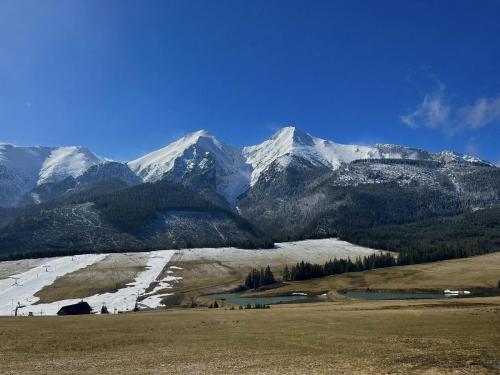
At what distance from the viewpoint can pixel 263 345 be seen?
49.3 m

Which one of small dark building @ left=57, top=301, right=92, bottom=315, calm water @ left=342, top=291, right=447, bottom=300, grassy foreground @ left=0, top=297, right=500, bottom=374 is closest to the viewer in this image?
grassy foreground @ left=0, top=297, right=500, bottom=374

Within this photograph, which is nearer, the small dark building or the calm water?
the small dark building

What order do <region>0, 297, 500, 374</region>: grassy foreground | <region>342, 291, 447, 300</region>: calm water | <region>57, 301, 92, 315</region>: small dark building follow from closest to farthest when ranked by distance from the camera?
<region>0, 297, 500, 374</region>: grassy foreground → <region>57, 301, 92, 315</region>: small dark building → <region>342, 291, 447, 300</region>: calm water

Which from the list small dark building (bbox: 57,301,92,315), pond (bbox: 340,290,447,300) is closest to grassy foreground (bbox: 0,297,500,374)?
small dark building (bbox: 57,301,92,315)

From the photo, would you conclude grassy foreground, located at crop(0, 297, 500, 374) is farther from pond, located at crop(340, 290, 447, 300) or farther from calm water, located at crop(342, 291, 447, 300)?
pond, located at crop(340, 290, 447, 300)

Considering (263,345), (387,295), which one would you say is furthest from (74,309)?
(387,295)

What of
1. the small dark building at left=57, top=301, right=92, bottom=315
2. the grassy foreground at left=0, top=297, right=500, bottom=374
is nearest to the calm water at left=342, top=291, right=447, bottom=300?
the small dark building at left=57, top=301, right=92, bottom=315

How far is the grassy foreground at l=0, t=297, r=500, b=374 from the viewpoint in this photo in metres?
39.4

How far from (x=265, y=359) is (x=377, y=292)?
14416cm

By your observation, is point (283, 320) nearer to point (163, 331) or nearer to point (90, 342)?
point (163, 331)

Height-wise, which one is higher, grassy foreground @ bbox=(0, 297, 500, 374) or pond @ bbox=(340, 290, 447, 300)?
grassy foreground @ bbox=(0, 297, 500, 374)

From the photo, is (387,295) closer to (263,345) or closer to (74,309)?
(74,309)

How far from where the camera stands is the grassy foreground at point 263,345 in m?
39.4

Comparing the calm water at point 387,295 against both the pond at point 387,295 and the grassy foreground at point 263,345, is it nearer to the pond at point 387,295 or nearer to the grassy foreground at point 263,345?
the pond at point 387,295
